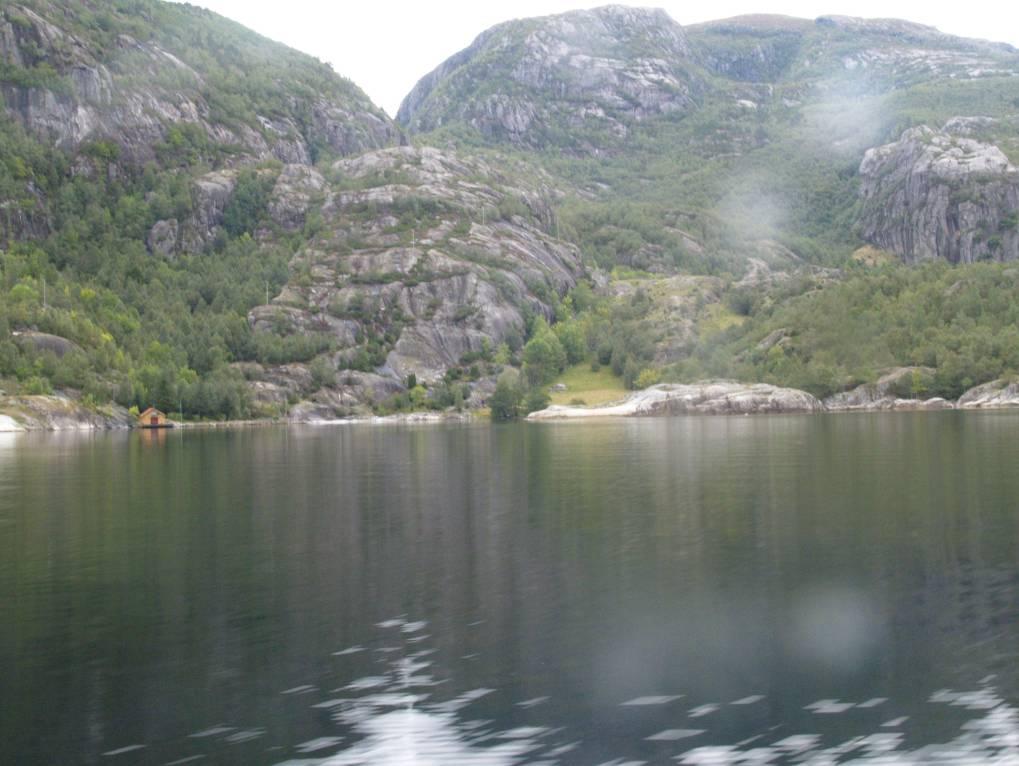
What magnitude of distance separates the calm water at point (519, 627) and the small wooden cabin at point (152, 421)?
5041 inches

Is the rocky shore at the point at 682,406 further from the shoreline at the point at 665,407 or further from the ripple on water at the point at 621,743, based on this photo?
the ripple on water at the point at 621,743

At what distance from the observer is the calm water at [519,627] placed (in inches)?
643

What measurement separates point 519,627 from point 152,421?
16078 cm

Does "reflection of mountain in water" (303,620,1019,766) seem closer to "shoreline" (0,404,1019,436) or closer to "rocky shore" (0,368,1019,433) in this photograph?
"shoreline" (0,404,1019,436)

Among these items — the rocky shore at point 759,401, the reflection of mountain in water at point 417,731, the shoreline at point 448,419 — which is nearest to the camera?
the reflection of mountain in water at point 417,731

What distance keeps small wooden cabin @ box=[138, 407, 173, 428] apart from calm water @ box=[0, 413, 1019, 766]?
12804 centimetres

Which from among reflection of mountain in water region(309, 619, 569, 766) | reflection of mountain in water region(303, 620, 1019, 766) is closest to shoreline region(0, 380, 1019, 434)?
reflection of mountain in water region(309, 619, 569, 766)

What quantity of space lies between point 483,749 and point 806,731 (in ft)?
19.2

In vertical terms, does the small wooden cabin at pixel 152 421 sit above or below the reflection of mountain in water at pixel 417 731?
above

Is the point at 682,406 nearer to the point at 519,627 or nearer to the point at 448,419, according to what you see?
the point at 448,419

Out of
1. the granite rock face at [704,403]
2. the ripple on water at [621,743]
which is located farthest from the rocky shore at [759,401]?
the ripple on water at [621,743]

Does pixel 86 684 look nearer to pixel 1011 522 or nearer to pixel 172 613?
pixel 172 613

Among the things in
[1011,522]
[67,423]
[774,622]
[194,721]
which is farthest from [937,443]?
[67,423]

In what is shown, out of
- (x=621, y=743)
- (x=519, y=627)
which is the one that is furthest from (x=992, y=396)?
(x=621, y=743)
